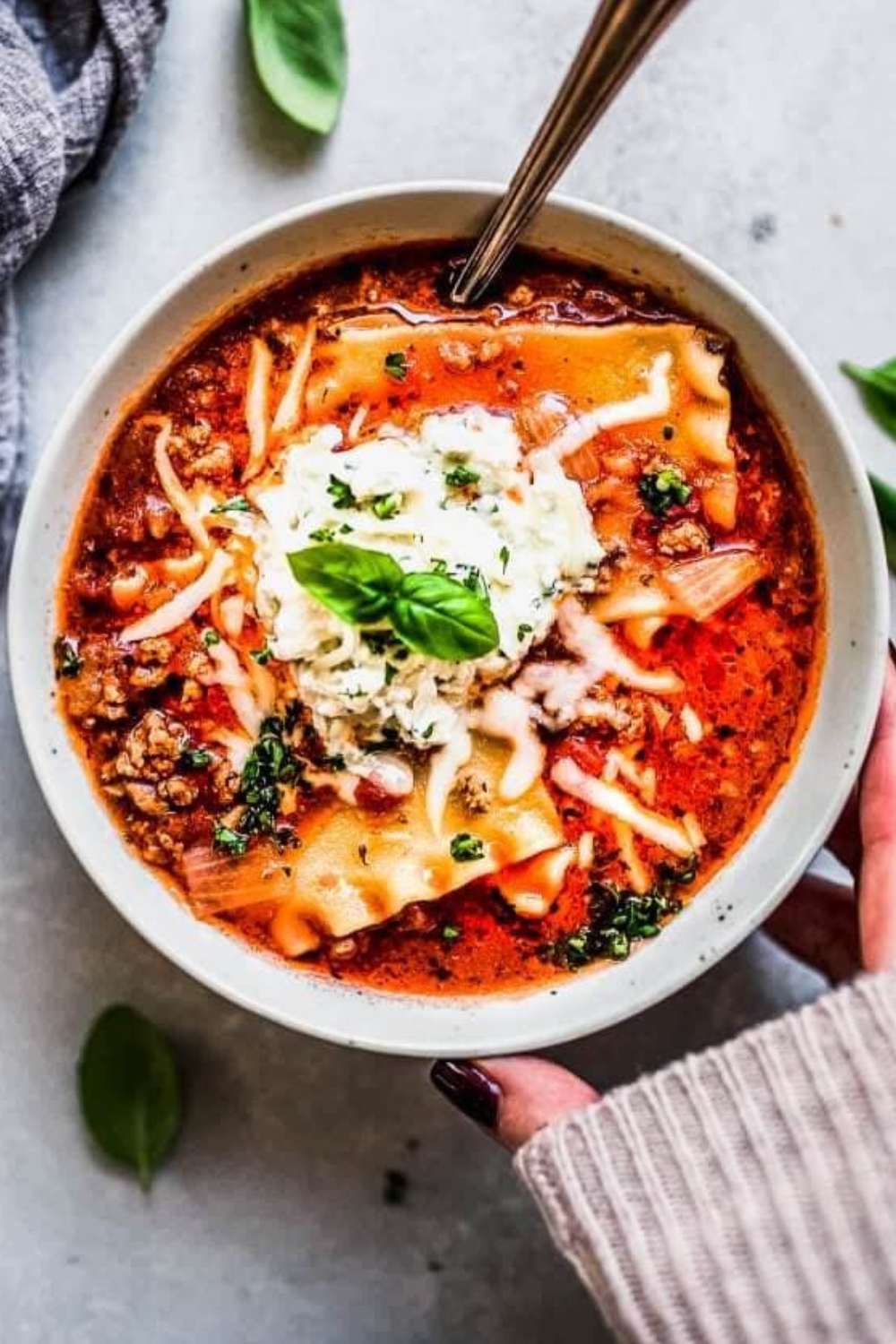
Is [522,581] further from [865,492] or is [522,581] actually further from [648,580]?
[865,492]

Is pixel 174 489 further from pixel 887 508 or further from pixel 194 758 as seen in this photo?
pixel 887 508

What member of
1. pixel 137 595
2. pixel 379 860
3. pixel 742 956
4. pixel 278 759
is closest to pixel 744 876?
pixel 742 956

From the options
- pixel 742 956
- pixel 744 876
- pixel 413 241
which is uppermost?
pixel 413 241

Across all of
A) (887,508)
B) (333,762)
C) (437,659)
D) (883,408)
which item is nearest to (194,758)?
(333,762)

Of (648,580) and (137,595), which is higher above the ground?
(648,580)

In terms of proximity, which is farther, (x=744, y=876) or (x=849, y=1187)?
(x=744, y=876)

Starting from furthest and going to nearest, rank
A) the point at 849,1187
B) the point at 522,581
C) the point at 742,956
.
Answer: the point at 742,956 < the point at 522,581 < the point at 849,1187

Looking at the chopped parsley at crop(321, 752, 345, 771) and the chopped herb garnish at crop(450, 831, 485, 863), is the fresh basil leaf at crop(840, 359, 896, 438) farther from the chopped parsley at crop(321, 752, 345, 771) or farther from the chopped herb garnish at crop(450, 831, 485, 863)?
the chopped parsley at crop(321, 752, 345, 771)

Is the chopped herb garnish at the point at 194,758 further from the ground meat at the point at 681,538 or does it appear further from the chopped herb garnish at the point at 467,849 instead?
the ground meat at the point at 681,538
